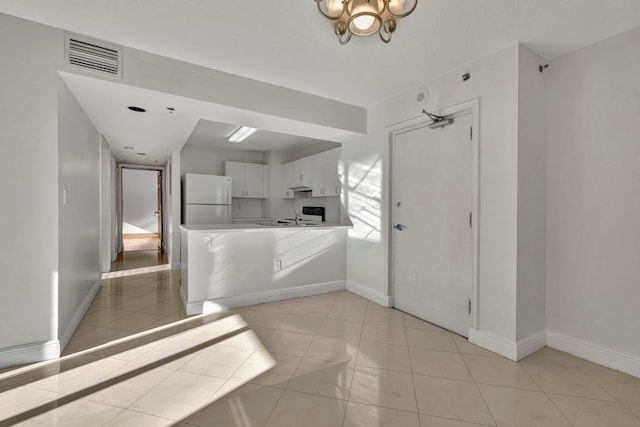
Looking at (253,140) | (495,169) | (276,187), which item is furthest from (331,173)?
(495,169)

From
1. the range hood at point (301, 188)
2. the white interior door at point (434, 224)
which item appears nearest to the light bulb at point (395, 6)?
the white interior door at point (434, 224)

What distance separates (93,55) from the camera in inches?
89.4

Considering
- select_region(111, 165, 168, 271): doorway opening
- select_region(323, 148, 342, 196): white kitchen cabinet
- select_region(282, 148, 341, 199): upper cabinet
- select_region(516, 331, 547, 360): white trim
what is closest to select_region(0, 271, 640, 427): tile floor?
select_region(516, 331, 547, 360): white trim

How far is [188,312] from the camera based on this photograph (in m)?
3.12

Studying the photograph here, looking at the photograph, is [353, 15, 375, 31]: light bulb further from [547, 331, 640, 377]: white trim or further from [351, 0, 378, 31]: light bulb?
[547, 331, 640, 377]: white trim

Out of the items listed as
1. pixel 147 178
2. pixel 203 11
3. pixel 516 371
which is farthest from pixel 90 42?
pixel 147 178

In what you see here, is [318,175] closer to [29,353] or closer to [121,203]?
[29,353]

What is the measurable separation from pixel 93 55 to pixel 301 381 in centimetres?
286

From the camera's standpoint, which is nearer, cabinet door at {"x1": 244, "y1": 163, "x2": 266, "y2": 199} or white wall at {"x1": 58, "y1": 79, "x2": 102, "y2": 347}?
white wall at {"x1": 58, "y1": 79, "x2": 102, "y2": 347}

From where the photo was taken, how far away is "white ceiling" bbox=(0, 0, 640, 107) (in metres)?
1.88

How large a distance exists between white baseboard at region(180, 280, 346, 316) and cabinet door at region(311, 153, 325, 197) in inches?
67.3

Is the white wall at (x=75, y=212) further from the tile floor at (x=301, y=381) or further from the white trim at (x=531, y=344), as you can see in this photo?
the white trim at (x=531, y=344)

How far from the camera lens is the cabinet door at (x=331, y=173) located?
4684 mm

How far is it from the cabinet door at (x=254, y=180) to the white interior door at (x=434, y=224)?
3.74 meters
